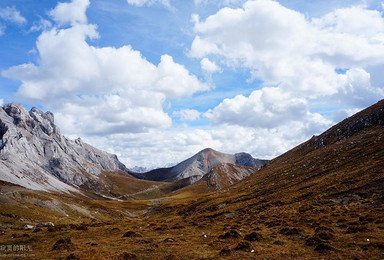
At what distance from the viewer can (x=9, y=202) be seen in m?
61.7

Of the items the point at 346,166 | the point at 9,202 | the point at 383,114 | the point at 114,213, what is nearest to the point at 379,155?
the point at 346,166

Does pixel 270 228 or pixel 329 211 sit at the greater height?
pixel 270 228

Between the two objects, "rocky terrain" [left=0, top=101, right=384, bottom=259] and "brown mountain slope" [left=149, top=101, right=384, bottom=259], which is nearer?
"rocky terrain" [left=0, top=101, right=384, bottom=259]

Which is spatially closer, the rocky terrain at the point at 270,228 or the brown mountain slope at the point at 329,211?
the rocky terrain at the point at 270,228

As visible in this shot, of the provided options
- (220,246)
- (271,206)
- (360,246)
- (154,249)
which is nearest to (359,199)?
(271,206)

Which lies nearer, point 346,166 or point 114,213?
point 346,166

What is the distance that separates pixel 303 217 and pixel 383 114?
292ft

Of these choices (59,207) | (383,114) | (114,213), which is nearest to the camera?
(59,207)

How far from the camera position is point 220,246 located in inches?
1062

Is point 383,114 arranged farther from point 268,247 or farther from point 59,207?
point 59,207

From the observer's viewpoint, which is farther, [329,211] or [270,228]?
[329,211]

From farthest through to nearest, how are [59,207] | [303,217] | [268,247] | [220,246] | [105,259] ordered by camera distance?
[59,207] → [303,217] → [220,246] → [268,247] → [105,259]

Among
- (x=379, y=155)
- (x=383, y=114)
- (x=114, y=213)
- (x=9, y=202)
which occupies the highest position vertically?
(x=383, y=114)

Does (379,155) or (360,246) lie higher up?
(379,155)
